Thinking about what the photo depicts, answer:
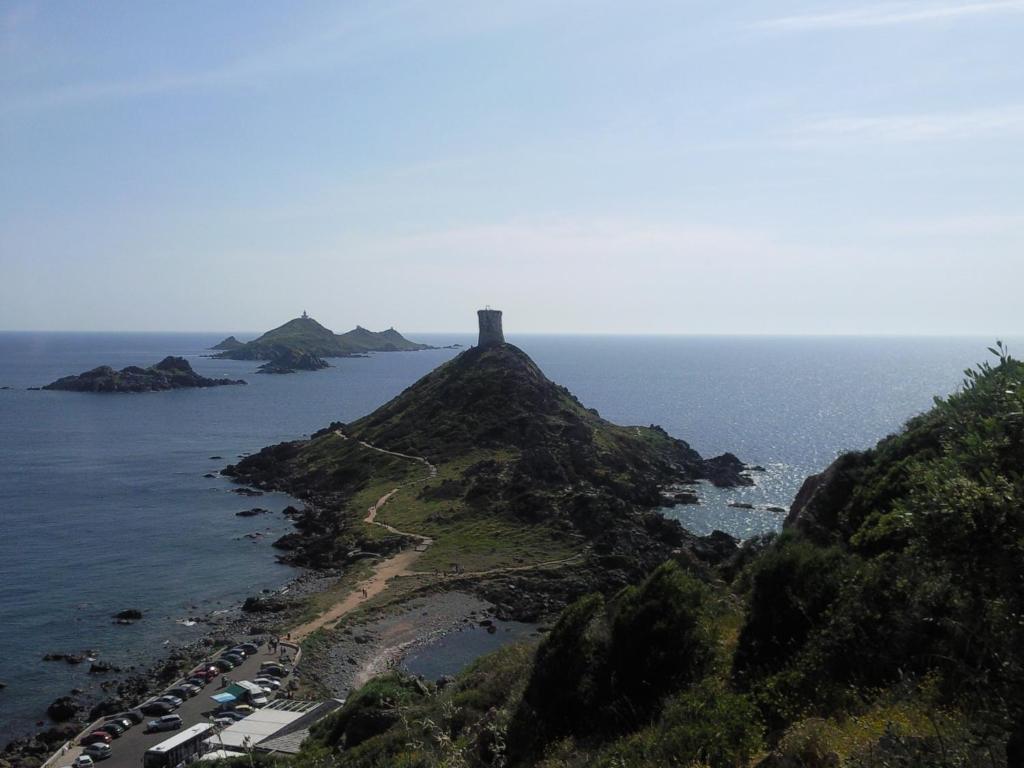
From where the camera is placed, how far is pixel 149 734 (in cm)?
3897

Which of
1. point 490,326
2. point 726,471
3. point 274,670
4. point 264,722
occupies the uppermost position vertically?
point 490,326

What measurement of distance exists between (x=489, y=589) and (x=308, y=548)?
23244 millimetres

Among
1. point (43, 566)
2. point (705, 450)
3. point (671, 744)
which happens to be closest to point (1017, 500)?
point (671, 744)

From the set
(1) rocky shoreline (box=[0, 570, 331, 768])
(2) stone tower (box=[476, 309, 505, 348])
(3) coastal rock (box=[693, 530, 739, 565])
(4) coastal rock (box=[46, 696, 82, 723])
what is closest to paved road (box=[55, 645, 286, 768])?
(1) rocky shoreline (box=[0, 570, 331, 768])

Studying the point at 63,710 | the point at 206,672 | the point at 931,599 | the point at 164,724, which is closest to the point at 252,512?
the point at 206,672

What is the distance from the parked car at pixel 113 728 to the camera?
128 feet

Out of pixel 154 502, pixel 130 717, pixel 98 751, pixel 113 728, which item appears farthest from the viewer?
pixel 154 502

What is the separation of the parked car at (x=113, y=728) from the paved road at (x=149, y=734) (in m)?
0.33

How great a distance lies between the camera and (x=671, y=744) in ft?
38.7

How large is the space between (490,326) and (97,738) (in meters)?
101

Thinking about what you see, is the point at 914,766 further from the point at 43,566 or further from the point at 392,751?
the point at 43,566

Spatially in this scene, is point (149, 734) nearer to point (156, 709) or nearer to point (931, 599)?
point (156, 709)

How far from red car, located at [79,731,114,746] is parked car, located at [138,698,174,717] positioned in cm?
279

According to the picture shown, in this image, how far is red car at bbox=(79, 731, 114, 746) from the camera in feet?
124
